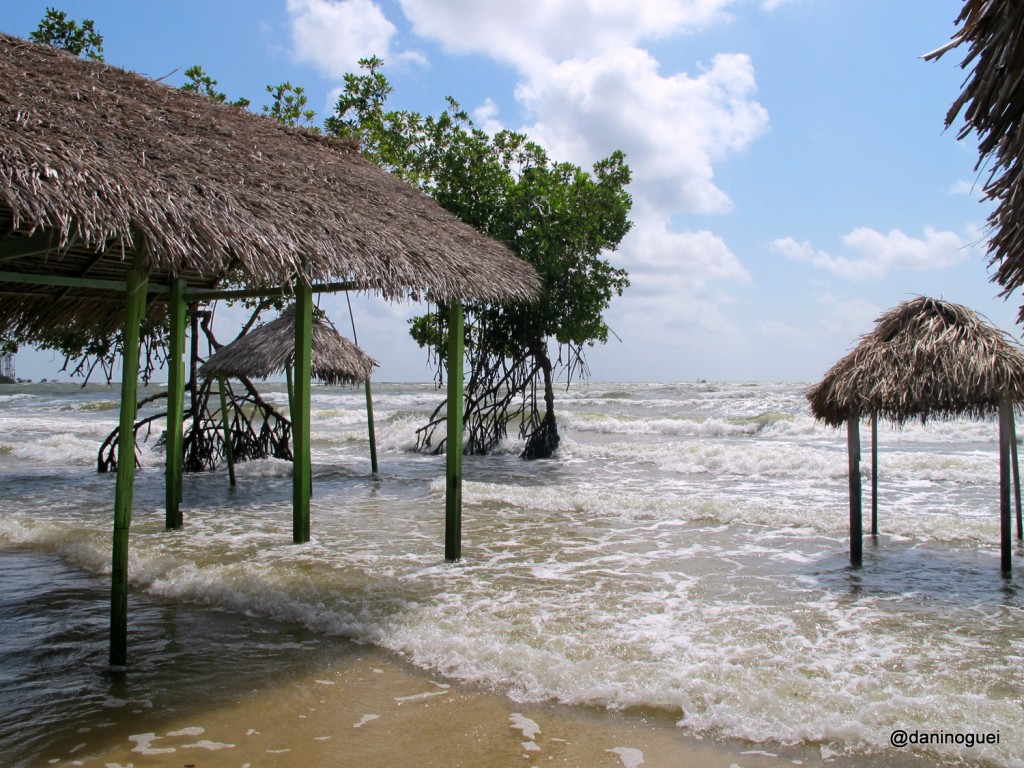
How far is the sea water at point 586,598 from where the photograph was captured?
3.72 meters

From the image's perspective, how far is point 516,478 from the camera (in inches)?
476

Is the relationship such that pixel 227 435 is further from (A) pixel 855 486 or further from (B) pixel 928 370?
(B) pixel 928 370

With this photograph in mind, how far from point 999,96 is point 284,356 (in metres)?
8.26

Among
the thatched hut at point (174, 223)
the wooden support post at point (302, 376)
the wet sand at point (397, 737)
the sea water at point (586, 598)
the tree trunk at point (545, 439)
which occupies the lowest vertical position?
the wet sand at point (397, 737)

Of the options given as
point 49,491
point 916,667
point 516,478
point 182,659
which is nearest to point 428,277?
point 182,659

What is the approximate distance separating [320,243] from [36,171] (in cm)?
161

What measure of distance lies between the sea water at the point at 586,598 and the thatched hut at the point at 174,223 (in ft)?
2.29

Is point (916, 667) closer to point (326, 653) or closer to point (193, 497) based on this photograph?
point (326, 653)

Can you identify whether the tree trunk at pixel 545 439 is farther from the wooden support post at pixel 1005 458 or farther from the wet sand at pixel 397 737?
the wet sand at pixel 397 737

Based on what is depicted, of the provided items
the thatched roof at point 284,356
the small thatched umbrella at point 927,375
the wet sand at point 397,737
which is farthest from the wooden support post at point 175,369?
the small thatched umbrella at point 927,375

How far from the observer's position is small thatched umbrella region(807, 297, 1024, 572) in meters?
5.51

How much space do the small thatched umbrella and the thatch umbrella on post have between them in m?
6.22

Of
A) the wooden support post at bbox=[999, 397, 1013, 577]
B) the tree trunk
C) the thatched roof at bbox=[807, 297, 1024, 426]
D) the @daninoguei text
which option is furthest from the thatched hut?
the tree trunk

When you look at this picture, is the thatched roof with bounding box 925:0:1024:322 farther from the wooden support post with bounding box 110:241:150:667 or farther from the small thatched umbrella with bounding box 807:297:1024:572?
the wooden support post with bounding box 110:241:150:667
